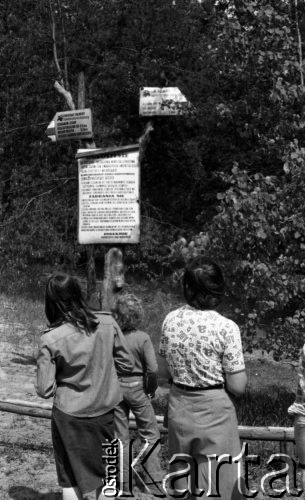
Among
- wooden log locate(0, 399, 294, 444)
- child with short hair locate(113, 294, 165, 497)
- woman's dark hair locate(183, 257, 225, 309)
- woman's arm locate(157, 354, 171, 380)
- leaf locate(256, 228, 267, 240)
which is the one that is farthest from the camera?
leaf locate(256, 228, 267, 240)

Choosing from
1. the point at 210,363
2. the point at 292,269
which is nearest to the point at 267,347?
the point at 292,269

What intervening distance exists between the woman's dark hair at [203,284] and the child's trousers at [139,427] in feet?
4.92

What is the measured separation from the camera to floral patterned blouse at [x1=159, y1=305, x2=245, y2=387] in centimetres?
313

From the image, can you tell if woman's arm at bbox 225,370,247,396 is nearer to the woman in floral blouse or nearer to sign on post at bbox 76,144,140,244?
the woman in floral blouse

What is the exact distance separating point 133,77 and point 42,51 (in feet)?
7.18

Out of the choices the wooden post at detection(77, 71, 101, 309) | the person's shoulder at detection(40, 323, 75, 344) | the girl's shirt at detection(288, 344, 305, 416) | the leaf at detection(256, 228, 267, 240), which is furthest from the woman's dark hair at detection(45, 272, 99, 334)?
the wooden post at detection(77, 71, 101, 309)

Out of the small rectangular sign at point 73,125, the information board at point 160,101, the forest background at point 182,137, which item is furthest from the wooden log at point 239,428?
the information board at point 160,101

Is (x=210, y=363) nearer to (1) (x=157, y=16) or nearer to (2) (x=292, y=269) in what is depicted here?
(2) (x=292, y=269)

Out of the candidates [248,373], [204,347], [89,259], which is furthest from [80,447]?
[248,373]

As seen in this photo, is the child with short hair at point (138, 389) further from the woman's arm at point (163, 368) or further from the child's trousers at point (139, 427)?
the woman's arm at point (163, 368)

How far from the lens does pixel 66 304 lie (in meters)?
3.46

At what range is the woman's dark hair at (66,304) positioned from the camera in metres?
3.43

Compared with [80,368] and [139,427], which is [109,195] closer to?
[139,427]

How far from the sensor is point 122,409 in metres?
4.58
